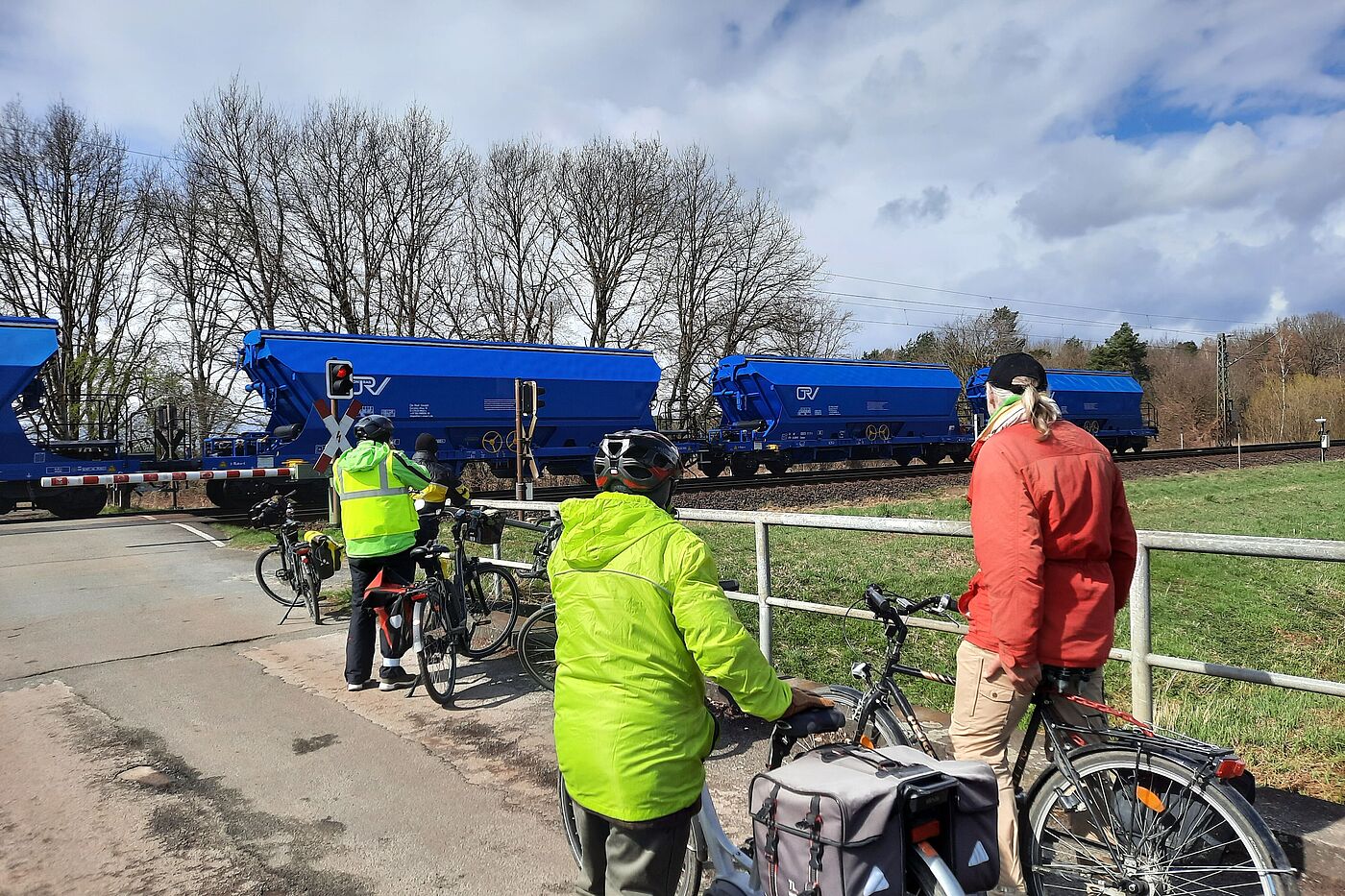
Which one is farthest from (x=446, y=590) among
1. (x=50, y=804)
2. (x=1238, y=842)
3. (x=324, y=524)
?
(x=324, y=524)

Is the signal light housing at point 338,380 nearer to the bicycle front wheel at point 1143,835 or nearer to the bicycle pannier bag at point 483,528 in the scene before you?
the bicycle pannier bag at point 483,528

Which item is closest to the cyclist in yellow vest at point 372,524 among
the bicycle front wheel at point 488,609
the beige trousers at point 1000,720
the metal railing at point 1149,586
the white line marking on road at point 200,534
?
the bicycle front wheel at point 488,609

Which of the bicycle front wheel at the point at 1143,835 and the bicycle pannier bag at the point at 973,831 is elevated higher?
the bicycle pannier bag at the point at 973,831

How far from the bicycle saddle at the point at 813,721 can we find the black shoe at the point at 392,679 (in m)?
4.18

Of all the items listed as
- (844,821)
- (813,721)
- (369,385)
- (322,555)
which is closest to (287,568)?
(322,555)

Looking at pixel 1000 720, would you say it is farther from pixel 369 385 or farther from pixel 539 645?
pixel 369 385

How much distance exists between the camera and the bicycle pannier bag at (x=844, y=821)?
2.02 metres

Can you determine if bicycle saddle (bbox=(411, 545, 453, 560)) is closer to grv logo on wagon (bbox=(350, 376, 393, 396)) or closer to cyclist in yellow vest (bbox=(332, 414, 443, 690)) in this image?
cyclist in yellow vest (bbox=(332, 414, 443, 690))

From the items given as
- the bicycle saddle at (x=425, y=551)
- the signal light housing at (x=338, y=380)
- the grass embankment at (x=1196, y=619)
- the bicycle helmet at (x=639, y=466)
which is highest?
the signal light housing at (x=338, y=380)

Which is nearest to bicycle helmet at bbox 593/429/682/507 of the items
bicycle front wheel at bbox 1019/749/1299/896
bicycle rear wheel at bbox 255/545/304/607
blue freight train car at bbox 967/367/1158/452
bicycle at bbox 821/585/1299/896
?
bicycle at bbox 821/585/1299/896

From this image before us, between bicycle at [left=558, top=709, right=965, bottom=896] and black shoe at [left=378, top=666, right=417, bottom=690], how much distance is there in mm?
3355

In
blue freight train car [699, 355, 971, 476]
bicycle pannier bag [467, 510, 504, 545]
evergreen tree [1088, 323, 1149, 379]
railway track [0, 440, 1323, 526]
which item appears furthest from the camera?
evergreen tree [1088, 323, 1149, 379]

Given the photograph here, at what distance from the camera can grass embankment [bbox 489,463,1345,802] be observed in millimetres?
5793

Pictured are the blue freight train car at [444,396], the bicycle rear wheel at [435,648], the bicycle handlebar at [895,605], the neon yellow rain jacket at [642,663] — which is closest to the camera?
the neon yellow rain jacket at [642,663]
